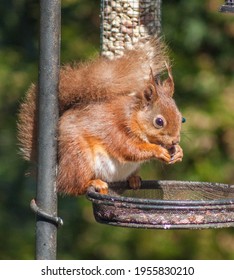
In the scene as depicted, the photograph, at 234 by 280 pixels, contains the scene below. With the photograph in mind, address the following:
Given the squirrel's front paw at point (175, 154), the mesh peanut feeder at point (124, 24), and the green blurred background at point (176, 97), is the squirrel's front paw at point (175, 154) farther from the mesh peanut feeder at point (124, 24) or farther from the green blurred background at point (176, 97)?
the green blurred background at point (176, 97)

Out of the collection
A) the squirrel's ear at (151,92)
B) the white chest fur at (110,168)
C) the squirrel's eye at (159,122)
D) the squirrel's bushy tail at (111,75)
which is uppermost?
the squirrel's bushy tail at (111,75)

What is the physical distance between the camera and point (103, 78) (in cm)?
310

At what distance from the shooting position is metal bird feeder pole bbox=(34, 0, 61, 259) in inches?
108

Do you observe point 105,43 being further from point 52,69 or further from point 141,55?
point 52,69

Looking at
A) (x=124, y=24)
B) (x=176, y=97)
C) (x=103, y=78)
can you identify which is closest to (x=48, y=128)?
(x=103, y=78)

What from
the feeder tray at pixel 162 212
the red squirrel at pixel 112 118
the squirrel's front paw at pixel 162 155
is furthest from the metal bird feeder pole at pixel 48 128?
the squirrel's front paw at pixel 162 155

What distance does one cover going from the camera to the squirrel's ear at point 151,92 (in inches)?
122

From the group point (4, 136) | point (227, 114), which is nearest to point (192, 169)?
point (227, 114)

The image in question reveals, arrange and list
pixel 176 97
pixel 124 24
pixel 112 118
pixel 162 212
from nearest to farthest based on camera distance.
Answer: pixel 162 212, pixel 112 118, pixel 124 24, pixel 176 97

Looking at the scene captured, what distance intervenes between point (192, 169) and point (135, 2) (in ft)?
4.53

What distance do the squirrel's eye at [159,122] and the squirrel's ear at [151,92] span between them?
57mm

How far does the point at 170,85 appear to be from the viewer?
10.4ft

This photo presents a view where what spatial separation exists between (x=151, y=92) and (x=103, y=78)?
0.15 m

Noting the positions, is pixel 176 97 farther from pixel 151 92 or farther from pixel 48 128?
pixel 48 128
